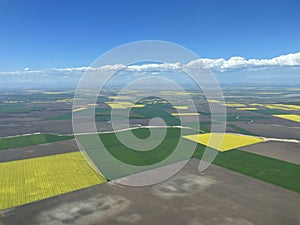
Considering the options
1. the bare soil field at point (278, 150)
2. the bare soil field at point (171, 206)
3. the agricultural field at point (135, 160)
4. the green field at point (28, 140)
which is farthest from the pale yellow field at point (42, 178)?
the bare soil field at point (278, 150)

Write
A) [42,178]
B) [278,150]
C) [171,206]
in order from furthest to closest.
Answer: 1. [278,150]
2. [42,178]
3. [171,206]

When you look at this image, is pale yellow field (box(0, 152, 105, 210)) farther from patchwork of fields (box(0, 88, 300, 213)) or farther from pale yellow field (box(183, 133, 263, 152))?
pale yellow field (box(183, 133, 263, 152))

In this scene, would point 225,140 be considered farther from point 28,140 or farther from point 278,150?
point 28,140

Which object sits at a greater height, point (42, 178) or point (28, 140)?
point (28, 140)

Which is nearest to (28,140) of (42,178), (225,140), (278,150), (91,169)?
(42,178)

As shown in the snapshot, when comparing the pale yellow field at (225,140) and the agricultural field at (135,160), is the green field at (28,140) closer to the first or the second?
the agricultural field at (135,160)

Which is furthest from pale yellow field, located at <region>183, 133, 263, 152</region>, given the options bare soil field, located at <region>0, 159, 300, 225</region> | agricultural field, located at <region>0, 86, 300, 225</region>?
bare soil field, located at <region>0, 159, 300, 225</region>

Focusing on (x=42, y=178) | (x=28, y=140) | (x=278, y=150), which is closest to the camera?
(x=42, y=178)

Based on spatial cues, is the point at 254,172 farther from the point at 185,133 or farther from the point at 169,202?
the point at 185,133
